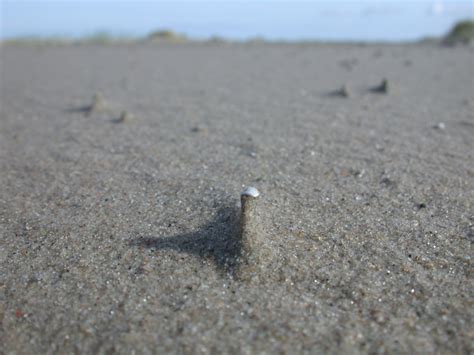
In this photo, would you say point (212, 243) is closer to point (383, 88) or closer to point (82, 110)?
point (82, 110)

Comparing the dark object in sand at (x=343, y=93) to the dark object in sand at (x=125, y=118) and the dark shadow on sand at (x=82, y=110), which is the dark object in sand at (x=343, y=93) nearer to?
the dark object in sand at (x=125, y=118)

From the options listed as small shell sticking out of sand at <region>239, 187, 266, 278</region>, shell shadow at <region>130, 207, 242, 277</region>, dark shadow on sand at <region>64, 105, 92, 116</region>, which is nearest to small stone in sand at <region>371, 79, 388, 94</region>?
dark shadow on sand at <region>64, 105, 92, 116</region>

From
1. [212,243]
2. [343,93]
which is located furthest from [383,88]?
[212,243]

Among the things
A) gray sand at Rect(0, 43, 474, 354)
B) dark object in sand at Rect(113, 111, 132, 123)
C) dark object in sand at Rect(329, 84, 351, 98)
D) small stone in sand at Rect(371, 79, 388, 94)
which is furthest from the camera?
small stone in sand at Rect(371, 79, 388, 94)

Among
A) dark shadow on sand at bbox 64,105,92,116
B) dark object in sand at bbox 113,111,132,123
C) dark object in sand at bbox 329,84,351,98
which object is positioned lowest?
dark shadow on sand at bbox 64,105,92,116

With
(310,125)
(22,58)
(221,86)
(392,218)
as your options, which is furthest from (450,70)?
(22,58)

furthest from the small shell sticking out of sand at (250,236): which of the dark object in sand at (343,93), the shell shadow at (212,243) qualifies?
the dark object in sand at (343,93)

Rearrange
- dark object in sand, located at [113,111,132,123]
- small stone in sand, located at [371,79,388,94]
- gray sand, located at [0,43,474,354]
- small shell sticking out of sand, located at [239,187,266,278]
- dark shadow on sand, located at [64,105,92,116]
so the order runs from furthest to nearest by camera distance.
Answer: small stone in sand, located at [371,79,388,94], dark shadow on sand, located at [64,105,92,116], dark object in sand, located at [113,111,132,123], small shell sticking out of sand, located at [239,187,266,278], gray sand, located at [0,43,474,354]

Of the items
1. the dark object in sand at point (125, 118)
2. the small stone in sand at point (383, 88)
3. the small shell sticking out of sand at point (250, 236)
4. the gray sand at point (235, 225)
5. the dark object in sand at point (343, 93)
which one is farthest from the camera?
the small stone in sand at point (383, 88)

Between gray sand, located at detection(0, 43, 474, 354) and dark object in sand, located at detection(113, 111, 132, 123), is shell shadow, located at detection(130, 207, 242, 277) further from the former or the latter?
dark object in sand, located at detection(113, 111, 132, 123)
